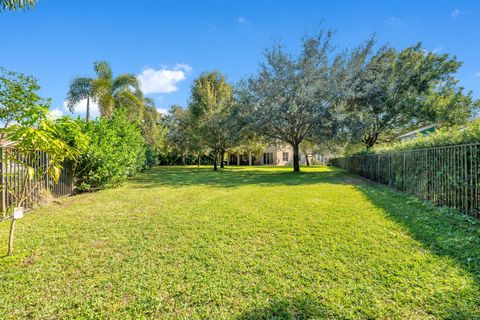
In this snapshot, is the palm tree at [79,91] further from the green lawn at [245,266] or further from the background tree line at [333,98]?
the green lawn at [245,266]

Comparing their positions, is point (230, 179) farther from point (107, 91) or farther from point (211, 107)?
point (107, 91)

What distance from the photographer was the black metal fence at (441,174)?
191 inches

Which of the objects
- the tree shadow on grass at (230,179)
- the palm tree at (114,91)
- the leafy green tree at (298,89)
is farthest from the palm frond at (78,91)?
the leafy green tree at (298,89)

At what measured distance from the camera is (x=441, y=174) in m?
5.95

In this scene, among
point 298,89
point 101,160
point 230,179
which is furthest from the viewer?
point 298,89

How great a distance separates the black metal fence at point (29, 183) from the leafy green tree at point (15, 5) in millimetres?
3679

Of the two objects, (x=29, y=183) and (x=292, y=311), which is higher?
(x=29, y=183)

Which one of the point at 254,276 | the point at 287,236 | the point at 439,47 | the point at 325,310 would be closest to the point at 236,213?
the point at 287,236

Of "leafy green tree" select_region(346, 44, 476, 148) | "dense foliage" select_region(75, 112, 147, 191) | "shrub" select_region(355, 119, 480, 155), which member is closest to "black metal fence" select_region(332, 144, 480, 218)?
"shrub" select_region(355, 119, 480, 155)

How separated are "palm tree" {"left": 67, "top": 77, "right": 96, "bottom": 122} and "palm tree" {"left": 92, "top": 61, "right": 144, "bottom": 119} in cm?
40

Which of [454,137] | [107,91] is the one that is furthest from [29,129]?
[107,91]

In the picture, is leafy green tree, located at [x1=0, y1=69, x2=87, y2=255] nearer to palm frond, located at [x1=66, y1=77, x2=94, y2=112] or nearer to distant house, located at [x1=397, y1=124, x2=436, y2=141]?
palm frond, located at [x1=66, y1=77, x2=94, y2=112]

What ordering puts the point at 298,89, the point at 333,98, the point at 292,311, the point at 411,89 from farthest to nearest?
the point at 411,89, the point at 333,98, the point at 298,89, the point at 292,311

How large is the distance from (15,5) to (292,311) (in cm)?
891
